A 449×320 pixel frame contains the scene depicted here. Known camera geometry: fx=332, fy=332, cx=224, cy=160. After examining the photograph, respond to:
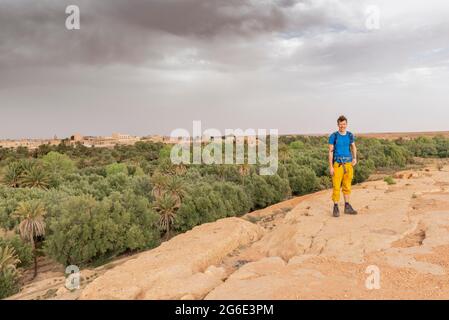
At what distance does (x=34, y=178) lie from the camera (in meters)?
28.1

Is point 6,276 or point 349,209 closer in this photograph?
point 349,209

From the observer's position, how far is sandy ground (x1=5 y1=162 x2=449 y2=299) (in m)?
4.58

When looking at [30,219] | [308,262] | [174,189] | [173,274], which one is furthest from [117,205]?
[308,262]

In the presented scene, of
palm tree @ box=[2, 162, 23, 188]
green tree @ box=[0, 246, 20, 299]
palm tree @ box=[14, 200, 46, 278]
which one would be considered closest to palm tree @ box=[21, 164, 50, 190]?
palm tree @ box=[2, 162, 23, 188]

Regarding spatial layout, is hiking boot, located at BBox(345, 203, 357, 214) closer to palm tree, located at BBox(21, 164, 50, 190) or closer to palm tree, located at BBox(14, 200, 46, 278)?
palm tree, located at BBox(14, 200, 46, 278)

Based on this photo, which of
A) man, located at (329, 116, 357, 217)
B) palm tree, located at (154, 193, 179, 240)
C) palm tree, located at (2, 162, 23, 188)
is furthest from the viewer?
palm tree, located at (2, 162, 23, 188)

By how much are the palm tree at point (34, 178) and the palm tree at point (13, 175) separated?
24.3 inches

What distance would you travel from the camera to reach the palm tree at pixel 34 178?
28094mm

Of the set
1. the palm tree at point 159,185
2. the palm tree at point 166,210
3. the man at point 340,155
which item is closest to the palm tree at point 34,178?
the palm tree at point 159,185

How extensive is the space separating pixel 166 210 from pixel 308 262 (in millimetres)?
17475

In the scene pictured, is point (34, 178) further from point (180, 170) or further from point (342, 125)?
point (342, 125)

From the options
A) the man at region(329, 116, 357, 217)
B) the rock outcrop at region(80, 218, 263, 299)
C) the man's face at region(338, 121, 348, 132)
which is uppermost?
the man's face at region(338, 121, 348, 132)

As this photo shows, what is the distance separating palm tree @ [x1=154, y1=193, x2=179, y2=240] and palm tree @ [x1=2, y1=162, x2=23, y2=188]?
14533 millimetres
